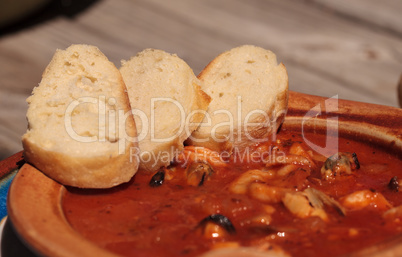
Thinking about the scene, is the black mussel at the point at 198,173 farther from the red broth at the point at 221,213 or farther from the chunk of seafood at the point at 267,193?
the chunk of seafood at the point at 267,193

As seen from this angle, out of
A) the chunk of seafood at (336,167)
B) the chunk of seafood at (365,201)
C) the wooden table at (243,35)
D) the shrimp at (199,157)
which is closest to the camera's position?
the chunk of seafood at (365,201)

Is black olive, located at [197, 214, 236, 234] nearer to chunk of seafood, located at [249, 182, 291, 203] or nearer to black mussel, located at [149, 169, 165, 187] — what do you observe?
chunk of seafood, located at [249, 182, 291, 203]

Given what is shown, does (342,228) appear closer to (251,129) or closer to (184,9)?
(251,129)

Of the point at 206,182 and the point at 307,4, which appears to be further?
the point at 307,4

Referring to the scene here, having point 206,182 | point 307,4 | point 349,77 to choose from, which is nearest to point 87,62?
point 206,182

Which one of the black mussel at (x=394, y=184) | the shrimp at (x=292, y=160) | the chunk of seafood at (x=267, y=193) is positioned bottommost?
the shrimp at (x=292, y=160)

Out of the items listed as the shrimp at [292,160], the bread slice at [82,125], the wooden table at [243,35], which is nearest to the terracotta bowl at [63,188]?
the bread slice at [82,125]
